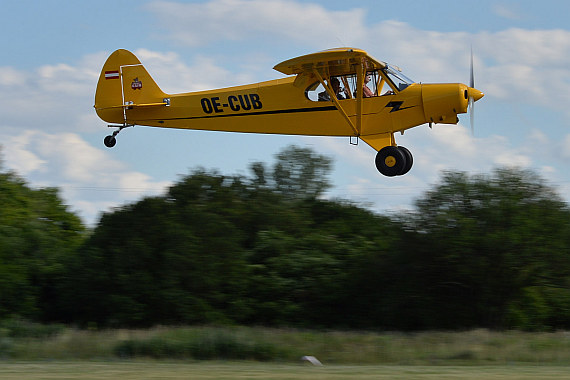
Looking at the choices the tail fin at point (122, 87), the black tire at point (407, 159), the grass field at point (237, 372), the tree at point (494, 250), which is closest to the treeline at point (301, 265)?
the tree at point (494, 250)

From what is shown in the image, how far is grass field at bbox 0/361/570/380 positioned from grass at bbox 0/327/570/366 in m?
1.95

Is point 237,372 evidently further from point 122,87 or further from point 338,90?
point 122,87

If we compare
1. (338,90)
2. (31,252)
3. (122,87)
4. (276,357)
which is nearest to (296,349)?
(276,357)

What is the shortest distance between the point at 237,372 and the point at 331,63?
24.2 feet

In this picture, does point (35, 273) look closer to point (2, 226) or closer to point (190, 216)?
point (2, 226)

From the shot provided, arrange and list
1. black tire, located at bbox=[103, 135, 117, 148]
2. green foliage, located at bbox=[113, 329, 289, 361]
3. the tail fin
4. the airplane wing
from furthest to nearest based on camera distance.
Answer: the tail fin, black tire, located at bbox=[103, 135, 117, 148], green foliage, located at bbox=[113, 329, 289, 361], the airplane wing

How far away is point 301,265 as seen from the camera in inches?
1164

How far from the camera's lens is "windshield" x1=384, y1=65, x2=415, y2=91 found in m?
16.3

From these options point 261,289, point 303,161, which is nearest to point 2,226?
point 261,289

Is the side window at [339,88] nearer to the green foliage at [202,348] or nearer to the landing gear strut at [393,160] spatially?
the landing gear strut at [393,160]

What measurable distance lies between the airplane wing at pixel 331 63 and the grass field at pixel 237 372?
660 cm

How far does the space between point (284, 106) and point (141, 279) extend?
12103mm

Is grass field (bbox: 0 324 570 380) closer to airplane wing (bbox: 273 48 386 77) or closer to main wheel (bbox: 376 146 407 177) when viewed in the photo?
main wheel (bbox: 376 146 407 177)

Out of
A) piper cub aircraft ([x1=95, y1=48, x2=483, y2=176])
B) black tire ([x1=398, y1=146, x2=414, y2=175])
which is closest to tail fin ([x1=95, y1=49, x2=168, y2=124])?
piper cub aircraft ([x1=95, y1=48, x2=483, y2=176])
